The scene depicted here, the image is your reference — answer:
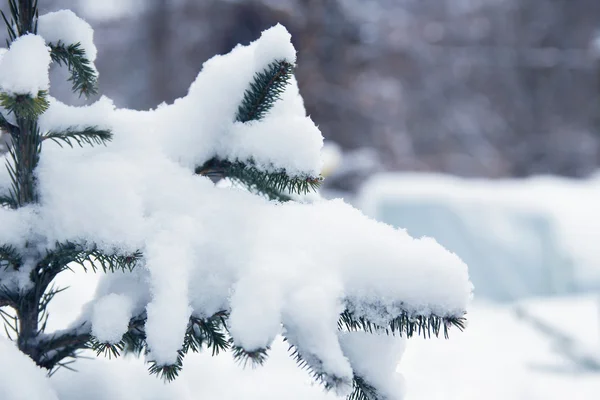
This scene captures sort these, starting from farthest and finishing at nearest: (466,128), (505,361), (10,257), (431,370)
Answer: (466,128)
(505,361)
(431,370)
(10,257)

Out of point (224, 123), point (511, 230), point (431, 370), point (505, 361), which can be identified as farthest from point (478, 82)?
point (224, 123)

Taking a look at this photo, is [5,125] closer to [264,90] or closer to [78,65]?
[78,65]

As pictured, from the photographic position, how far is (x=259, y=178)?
0.91m

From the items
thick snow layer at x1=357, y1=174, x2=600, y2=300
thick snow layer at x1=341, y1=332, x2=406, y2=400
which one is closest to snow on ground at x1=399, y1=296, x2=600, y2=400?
thick snow layer at x1=357, y1=174, x2=600, y2=300

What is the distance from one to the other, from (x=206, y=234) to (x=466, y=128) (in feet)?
45.7

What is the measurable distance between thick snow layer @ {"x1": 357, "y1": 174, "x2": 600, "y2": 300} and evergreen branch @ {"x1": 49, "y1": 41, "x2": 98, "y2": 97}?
439 centimetres

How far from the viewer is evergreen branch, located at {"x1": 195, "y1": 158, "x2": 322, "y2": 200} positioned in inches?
34.3

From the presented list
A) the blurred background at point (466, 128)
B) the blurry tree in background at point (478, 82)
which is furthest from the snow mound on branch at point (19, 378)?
the blurry tree in background at point (478, 82)

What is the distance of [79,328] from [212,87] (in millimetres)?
496

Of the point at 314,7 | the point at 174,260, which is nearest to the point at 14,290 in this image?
the point at 174,260

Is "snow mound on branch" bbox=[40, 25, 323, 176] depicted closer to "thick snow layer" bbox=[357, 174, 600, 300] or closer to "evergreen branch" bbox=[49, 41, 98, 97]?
"evergreen branch" bbox=[49, 41, 98, 97]

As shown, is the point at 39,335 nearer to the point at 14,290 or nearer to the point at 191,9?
the point at 14,290

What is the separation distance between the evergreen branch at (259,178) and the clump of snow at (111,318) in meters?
0.29

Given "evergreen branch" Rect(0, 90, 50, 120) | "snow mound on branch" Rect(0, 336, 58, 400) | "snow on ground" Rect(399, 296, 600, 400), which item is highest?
"snow on ground" Rect(399, 296, 600, 400)
